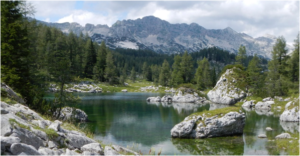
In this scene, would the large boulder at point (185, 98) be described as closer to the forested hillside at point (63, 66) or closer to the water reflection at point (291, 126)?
the forested hillside at point (63, 66)

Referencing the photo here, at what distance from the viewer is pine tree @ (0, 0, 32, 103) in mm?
22875

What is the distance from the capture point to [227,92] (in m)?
73.1

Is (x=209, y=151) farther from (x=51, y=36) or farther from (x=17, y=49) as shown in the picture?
(x=51, y=36)

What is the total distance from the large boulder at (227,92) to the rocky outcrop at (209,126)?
41.5m

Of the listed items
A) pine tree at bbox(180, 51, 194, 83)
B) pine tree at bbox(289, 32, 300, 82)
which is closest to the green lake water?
pine tree at bbox(289, 32, 300, 82)

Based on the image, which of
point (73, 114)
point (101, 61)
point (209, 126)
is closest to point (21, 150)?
point (209, 126)

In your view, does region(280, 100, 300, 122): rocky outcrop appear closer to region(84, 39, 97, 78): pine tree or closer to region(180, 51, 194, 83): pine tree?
region(180, 51, 194, 83): pine tree

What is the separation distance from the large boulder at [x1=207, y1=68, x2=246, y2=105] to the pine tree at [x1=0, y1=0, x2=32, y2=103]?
6172 centimetres

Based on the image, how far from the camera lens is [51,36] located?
118500mm

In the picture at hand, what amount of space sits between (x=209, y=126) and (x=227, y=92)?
47.0 metres

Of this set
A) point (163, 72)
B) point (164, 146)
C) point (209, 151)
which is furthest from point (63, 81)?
point (163, 72)

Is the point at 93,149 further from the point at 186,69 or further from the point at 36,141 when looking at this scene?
the point at 186,69

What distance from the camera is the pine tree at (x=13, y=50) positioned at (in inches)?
901

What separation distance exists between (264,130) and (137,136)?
2085cm
